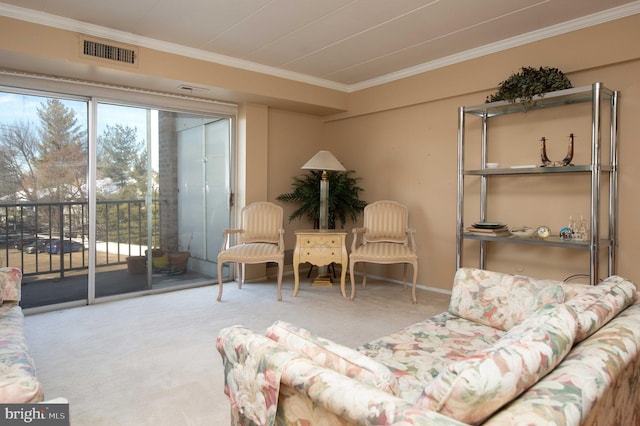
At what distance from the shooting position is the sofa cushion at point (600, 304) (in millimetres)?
1317

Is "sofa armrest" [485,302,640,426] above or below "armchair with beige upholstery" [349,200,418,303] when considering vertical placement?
below

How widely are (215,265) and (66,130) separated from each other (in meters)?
2.05

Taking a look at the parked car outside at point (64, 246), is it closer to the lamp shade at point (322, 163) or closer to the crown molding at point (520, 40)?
the lamp shade at point (322, 163)

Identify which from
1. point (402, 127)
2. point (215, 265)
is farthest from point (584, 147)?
point (215, 265)

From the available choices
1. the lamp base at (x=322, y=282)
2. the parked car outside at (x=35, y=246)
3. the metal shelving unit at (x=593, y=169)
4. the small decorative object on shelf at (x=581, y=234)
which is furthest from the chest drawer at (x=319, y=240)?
the parked car outside at (x=35, y=246)

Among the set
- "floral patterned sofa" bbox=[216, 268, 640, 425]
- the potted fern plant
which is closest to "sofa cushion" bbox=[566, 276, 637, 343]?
"floral patterned sofa" bbox=[216, 268, 640, 425]

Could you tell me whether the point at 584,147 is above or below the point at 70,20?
below

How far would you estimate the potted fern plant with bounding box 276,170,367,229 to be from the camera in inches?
195

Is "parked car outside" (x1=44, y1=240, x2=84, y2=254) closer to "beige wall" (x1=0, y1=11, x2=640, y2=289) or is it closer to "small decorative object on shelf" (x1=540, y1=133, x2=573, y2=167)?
"beige wall" (x1=0, y1=11, x2=640, y2=289)

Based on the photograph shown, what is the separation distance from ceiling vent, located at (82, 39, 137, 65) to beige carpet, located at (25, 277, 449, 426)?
216cm

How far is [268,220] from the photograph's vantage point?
4.55 m

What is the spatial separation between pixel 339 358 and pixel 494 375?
1.24 ft

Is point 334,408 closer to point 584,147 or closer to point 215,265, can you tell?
point 584,147

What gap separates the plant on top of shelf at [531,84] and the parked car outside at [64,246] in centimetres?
402
